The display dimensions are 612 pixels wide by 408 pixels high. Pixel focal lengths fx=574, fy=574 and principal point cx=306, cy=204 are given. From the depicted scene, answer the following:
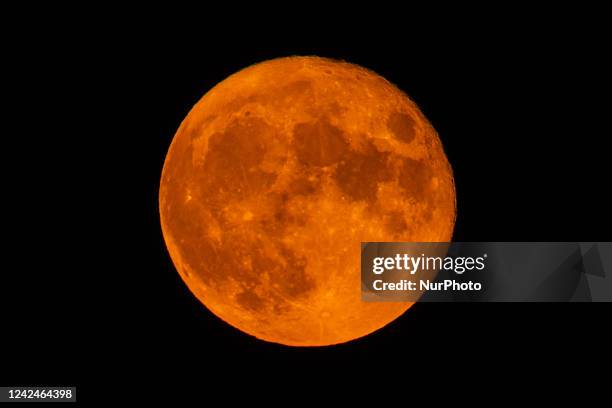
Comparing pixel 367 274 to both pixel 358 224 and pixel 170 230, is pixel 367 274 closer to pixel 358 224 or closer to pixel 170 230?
pixel 358 224

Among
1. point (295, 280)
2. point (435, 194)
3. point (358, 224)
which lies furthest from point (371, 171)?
point (295, 280)

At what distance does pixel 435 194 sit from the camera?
509 centimetres

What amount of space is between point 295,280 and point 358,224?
70 centimetres

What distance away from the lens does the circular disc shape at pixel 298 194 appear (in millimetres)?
4582

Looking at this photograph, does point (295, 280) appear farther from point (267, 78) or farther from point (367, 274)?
point (267, 78)

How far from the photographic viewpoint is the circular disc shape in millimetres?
4582

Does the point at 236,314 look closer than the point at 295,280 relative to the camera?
No

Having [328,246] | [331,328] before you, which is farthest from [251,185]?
[331,328]

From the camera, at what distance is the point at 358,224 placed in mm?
4617

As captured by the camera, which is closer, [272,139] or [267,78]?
[272,139]

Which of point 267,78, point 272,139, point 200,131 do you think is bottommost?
point 272,139

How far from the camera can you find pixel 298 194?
14.9ft

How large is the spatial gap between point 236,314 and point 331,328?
87cm

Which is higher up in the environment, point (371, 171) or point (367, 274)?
point (371, 171)
